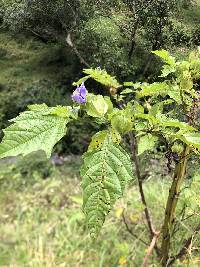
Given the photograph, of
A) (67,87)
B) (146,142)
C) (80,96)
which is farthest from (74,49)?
(80,96)

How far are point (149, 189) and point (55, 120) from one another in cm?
265

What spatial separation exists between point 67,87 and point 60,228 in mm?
3326

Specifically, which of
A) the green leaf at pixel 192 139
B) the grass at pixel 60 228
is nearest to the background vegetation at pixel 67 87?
the grass at pixel 60 228

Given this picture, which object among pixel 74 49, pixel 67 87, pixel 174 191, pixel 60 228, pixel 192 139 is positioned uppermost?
pixel 192 139

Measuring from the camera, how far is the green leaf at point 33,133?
82cm

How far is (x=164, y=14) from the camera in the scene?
4.91 meters

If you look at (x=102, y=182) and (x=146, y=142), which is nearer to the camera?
(x=102, y=182)

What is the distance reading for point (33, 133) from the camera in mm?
838

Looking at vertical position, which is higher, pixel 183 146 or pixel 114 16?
pixel 183 146

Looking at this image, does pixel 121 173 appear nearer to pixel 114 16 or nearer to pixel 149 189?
pixel 149 189

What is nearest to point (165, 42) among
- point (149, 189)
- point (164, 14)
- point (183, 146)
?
point (164, 14)

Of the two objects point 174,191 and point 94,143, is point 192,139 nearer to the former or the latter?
point 94,143

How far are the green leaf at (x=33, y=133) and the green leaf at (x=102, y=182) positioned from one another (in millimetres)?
72

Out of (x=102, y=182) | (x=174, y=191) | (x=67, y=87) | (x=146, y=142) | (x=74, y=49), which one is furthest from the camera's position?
(x=67, y=87)
